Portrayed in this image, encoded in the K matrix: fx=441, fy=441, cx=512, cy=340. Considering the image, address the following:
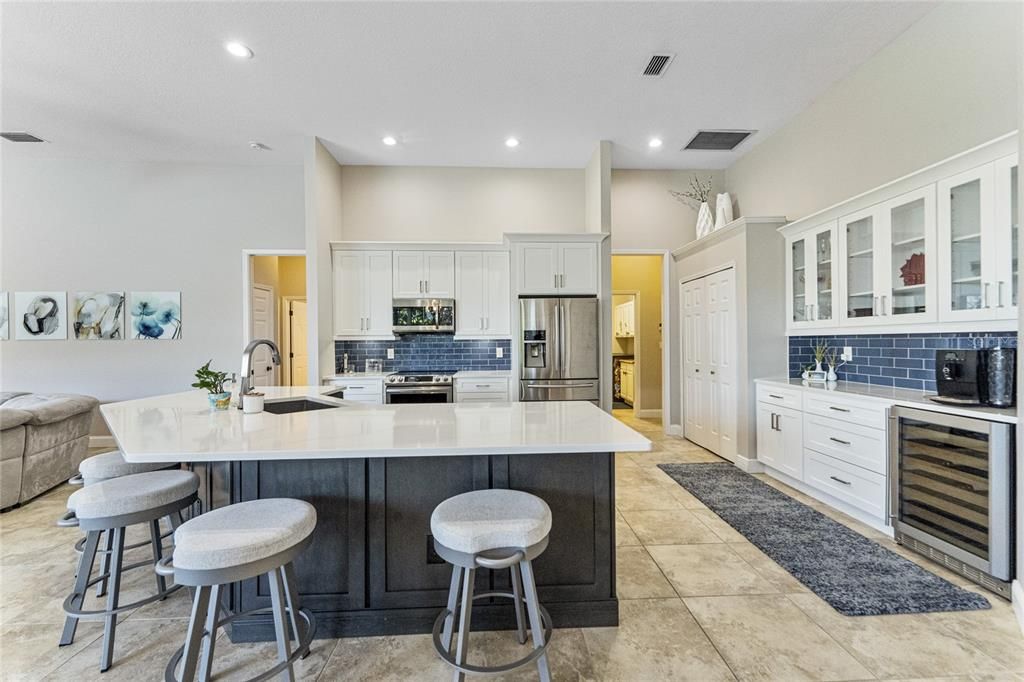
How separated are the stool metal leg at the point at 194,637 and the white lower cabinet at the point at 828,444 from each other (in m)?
3.50

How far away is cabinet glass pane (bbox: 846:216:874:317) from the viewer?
10.3ft

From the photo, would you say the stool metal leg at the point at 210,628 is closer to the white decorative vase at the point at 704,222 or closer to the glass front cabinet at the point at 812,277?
the glass front cabinet at the point at 812,277

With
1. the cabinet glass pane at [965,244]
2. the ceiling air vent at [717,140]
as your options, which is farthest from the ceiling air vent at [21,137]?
the cabinet glass pane at [965,244]

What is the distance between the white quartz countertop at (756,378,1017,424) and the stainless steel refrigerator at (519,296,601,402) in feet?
5.13

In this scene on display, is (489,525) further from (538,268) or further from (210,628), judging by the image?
(538,268)

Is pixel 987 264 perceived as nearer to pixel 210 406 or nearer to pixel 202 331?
pixel 210 406

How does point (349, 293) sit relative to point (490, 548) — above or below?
above

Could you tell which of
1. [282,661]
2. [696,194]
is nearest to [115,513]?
[282,661]

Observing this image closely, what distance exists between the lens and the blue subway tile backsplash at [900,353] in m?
2.69

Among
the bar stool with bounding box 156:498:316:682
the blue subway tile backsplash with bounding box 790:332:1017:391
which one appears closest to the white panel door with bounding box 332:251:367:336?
the bar stool with bounding box 156:498:316:682

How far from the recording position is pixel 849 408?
2.95 meters

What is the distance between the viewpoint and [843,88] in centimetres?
357

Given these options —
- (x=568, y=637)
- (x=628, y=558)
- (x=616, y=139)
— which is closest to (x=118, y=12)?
(x=616, y=139)

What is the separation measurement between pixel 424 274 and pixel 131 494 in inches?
142
